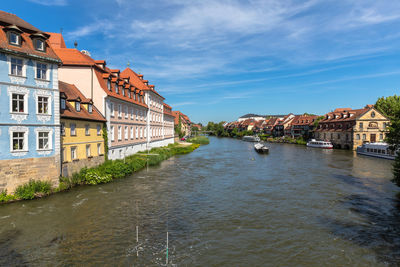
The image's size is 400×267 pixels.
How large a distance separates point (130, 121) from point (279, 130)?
3625 inches

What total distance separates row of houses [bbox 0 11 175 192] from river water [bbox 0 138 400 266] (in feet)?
9.77

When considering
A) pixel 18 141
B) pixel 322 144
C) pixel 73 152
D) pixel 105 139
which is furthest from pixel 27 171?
pixel 322 144

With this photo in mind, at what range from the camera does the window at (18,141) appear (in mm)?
17050

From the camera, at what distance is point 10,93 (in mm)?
16656

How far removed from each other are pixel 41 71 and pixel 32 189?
27.9 feet

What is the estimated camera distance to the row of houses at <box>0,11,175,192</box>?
1670 cm

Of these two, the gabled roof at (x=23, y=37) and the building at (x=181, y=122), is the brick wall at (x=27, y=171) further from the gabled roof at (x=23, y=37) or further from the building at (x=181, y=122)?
the building at (x=181, y=122)

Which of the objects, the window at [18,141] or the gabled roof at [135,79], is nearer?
the window at [18,141]

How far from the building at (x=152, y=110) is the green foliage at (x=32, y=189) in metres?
26.1

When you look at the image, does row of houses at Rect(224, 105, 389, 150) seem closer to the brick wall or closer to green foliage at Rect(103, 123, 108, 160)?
green foliage at Rect(103, 123, 108, 160)

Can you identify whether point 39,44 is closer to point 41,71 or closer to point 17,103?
point 41,71

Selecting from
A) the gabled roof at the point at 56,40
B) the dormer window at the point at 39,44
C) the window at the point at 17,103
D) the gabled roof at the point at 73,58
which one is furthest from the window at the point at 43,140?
the gabled roof at the point at 56,40

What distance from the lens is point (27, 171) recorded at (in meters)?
17.6

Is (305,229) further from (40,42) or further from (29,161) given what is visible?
(40,42)
